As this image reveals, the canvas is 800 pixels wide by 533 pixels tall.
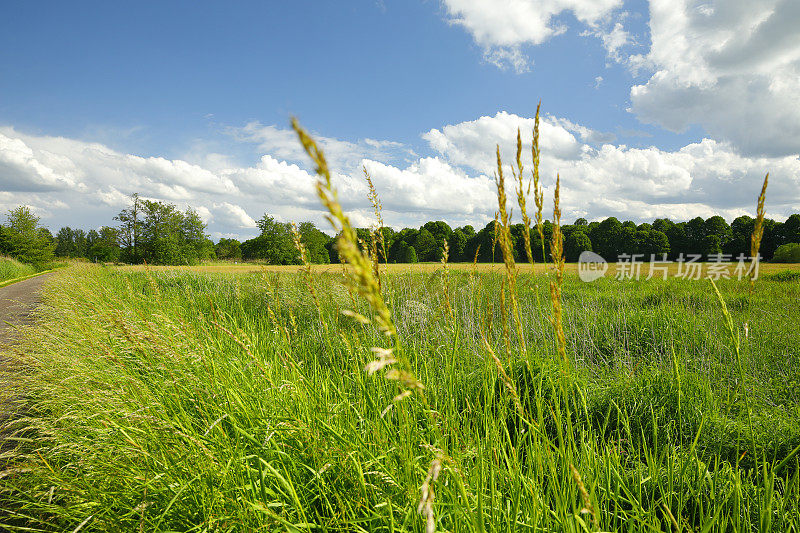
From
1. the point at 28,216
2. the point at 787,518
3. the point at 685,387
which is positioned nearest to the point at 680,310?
the point at 685,387

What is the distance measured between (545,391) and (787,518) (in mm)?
2066

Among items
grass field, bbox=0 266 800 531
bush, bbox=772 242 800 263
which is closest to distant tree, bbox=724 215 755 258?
bush, bbox=772 242 800 263

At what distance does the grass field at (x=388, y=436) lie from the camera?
1691 mm

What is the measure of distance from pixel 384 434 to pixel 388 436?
3.6 inches

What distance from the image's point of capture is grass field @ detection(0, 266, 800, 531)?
1.69m

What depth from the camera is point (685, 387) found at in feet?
14.0

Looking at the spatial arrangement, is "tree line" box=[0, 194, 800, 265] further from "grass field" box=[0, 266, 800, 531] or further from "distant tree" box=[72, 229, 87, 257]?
"distant tree" box=[72, 229, 87, 257]

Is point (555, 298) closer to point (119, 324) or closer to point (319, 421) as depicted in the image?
point (319, 421)

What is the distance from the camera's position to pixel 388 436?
241 cm

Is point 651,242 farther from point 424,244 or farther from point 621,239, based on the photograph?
point 424,244

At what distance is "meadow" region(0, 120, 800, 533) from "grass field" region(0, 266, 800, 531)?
0.08 feet

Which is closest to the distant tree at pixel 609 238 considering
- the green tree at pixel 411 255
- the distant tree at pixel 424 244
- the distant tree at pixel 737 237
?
the distant tree at pixel 737 237

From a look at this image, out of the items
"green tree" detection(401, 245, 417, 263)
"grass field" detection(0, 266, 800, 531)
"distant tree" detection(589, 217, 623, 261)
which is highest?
"distant tree" detection(589, 217, 623, 261)

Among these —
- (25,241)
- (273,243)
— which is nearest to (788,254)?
(273,243)
